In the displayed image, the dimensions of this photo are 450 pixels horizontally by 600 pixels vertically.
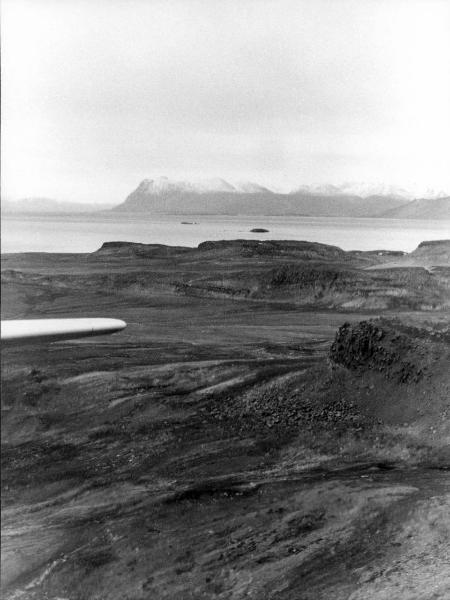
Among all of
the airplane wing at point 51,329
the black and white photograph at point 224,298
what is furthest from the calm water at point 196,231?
the airplane wing at point 51,329

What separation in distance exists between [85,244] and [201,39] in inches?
44.7

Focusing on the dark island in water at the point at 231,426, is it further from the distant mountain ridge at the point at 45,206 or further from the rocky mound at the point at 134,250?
the distant mountain ridge at the point at 45,206

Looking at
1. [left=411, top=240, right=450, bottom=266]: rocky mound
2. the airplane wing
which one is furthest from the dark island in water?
the airplane wing

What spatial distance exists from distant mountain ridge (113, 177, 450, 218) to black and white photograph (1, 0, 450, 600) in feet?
0.03

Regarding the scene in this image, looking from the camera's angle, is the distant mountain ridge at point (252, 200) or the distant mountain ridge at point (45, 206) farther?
the distant mountain ridge at point (45, 206)

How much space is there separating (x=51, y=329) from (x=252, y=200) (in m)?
1.09

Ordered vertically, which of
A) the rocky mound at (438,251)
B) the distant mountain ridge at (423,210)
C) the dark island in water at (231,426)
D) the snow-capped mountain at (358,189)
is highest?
the snow-capped mountain at (358,189)

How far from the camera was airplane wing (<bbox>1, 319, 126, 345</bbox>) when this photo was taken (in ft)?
8.68

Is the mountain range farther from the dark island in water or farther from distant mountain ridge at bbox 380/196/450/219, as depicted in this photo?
the dark island in water

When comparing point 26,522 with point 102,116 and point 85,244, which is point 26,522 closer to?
point 85,244

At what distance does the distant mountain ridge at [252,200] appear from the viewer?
2859 millimetres

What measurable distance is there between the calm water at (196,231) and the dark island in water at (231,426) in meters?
0.05

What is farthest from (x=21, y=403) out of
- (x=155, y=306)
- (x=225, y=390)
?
(x=225, y=390)

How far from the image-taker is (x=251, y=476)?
8.79 feet
